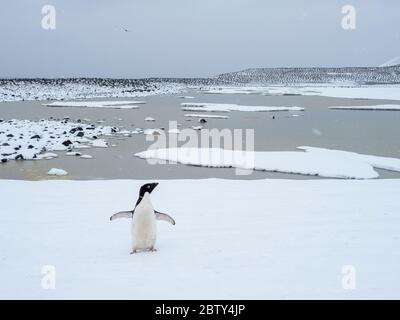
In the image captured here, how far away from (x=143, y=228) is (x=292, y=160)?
6.77 m

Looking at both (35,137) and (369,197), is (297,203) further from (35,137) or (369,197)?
(35,137)

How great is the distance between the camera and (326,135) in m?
15.4

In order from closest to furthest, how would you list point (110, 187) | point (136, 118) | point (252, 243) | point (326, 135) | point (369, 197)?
point (252, 243) → point (369, 197) → point (110, 187) → point (326, 135) → point (136, 118)

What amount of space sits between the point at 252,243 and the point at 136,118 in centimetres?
1724

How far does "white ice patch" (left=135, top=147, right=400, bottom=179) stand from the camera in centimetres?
939

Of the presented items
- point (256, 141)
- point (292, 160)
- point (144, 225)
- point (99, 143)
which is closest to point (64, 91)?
point (99, 143)

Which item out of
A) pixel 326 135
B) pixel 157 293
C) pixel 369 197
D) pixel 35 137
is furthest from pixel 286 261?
pixel 326 135

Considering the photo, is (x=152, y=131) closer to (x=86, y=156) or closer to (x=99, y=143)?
(x=99, y=143)

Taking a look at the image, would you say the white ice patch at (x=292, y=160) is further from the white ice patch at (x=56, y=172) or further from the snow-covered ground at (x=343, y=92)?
the snow-covered ground at (x=343, y=92)

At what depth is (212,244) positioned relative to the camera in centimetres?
436

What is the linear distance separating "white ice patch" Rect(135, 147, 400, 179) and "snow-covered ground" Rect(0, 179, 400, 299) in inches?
84.7

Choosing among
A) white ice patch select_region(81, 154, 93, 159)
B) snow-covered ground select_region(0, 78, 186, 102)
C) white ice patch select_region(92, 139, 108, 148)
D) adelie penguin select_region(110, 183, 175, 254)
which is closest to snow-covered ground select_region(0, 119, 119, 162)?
white ice patch select_region(92, 139, 108, 148)

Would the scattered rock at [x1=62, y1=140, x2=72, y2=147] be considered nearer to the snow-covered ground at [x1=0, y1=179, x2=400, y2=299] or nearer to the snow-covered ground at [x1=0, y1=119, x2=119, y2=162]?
the snow-covered ground at [x1=0, y1=119, x2=119, y2=162]

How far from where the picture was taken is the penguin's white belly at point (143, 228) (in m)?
4.21
